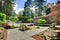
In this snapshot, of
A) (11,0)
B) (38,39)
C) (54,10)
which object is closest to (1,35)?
(38,39)

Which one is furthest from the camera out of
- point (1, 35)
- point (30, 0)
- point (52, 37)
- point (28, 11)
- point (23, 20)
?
point (30, 0)

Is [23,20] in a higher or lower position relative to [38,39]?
lower

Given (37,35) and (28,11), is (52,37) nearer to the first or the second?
(37,35)

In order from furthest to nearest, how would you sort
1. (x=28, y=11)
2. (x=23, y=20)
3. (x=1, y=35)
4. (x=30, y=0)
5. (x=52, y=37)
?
(x=30, y=0), (x=28, y=11), (x=23, y=20), (x=52, y=37), (x=1, y=35)

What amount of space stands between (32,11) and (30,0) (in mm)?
8475

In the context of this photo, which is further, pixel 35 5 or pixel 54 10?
pixel 35 5

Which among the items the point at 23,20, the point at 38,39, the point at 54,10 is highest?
the point at 54,10

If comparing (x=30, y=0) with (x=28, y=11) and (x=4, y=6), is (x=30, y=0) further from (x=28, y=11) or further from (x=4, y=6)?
(x=4, y=6)

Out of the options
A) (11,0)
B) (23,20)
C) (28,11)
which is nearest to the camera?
(11,0)

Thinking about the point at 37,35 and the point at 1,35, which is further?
the point at 37,35

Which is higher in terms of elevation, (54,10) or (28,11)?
(54,10)

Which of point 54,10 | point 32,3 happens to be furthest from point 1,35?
point 32,3

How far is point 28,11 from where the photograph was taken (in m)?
63.9

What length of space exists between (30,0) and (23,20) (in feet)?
82.8
